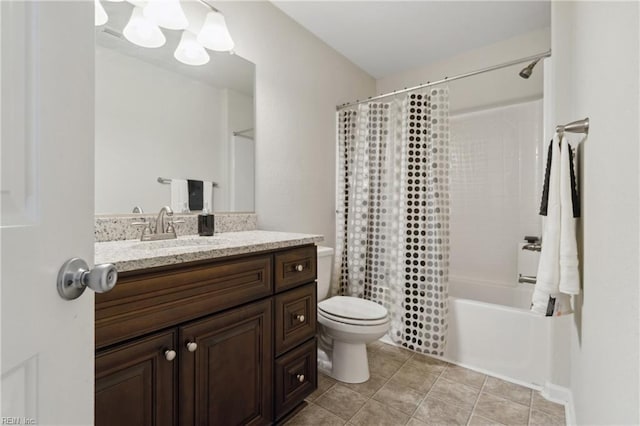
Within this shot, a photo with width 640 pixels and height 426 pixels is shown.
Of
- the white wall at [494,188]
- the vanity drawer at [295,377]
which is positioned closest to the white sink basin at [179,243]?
the vanity drawer at [295,377]

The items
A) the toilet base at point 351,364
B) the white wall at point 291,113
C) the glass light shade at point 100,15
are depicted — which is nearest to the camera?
the glass light shade at point 100,15

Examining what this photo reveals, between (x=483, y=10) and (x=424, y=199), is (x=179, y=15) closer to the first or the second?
(x=424, y=199)

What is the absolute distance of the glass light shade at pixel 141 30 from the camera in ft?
4.73

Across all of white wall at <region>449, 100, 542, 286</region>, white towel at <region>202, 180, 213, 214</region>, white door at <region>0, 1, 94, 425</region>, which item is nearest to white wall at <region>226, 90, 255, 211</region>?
white towel at <region>202, 180, 213, 214</region>

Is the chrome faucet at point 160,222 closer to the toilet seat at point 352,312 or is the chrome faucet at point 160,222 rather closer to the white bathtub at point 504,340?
the toilet seat at point 352,312

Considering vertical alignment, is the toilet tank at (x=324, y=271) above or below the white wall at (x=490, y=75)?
below

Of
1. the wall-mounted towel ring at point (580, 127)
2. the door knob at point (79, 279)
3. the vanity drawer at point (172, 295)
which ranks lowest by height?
the vanity drawer at point (172, 295)

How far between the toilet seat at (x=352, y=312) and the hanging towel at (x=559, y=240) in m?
0.78

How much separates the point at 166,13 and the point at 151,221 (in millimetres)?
1012

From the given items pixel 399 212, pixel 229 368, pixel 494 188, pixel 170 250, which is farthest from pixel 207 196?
pixel 494 188

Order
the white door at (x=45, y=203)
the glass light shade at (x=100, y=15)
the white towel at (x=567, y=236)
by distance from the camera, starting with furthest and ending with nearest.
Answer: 1. the glass light shade at (x=100, y=15)
2. the white towel at (x=567, y=236)
3. the white door at (x=45, y=203)

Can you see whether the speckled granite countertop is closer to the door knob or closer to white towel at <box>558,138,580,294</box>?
the door knob

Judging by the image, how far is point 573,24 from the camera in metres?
1.42

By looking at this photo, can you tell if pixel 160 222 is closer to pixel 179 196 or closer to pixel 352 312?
pixel 179 196
